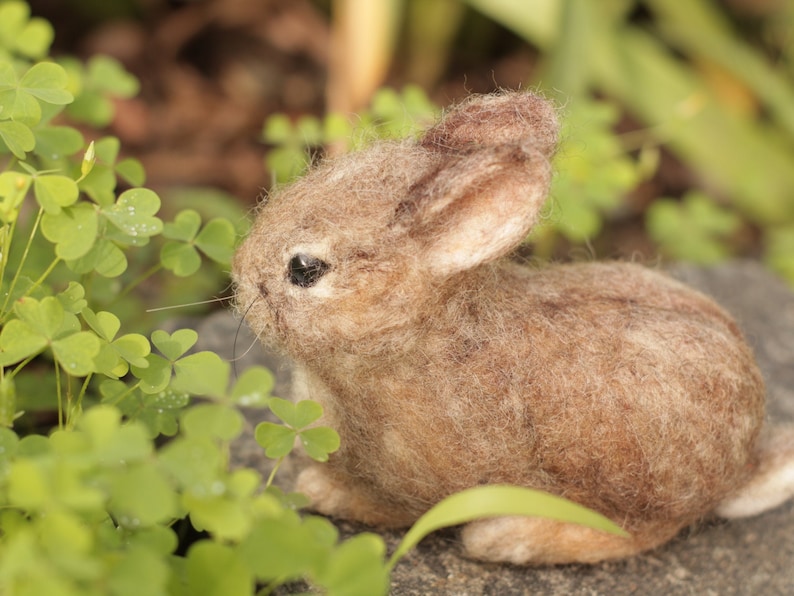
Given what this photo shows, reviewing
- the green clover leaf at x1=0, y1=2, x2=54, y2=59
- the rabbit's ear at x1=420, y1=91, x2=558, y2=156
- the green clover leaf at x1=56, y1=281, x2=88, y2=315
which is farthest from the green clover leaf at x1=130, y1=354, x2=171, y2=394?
the green clover leaf at x1=0, y1=2, x2=54, y2=59

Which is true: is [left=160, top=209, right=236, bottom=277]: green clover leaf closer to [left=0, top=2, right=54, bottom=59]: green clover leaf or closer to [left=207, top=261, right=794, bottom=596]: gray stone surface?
[left=207, top=261, right=794, bottom=596]: gray stone surface

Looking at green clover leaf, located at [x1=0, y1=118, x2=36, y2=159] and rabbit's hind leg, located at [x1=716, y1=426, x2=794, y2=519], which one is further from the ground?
green clover leaf, located at [x1=0, y1=118, x2=36, y2=159]

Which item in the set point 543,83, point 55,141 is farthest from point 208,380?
point 543,83

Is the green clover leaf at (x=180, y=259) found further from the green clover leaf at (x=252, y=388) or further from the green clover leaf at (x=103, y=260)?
the green clover leaf at (x=252, y=388)

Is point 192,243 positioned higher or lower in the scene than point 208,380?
lower

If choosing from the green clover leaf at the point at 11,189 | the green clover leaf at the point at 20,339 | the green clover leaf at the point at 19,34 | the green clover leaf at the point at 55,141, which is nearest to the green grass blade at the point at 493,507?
the green clover leaf at the point at 20,339

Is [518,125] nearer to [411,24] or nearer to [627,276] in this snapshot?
[627,276]

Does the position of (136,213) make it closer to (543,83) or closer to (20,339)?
(20,339)
